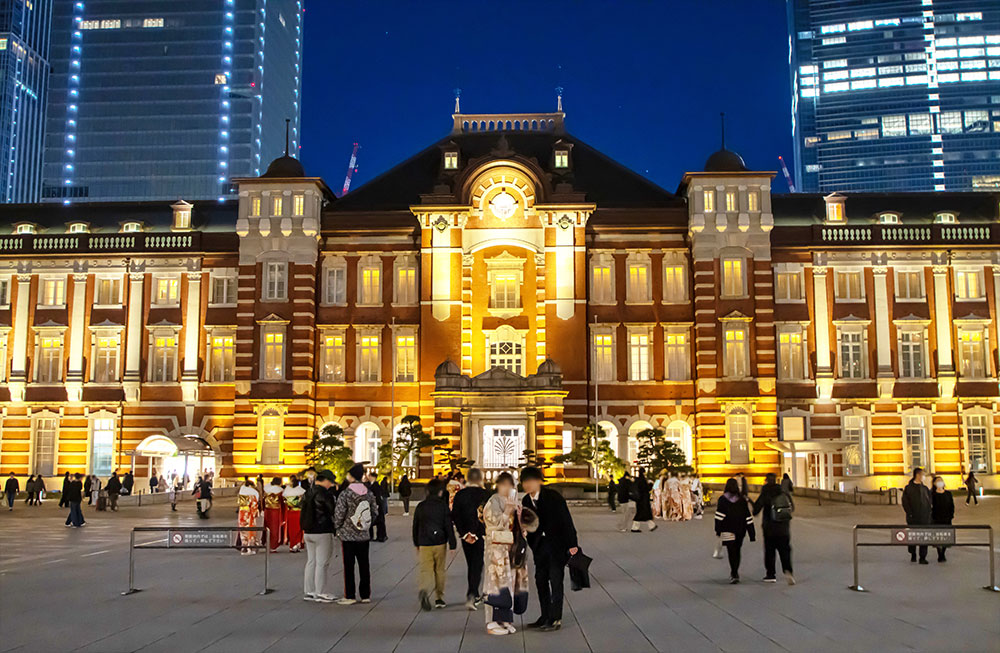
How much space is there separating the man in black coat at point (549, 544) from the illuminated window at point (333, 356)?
1517 inches

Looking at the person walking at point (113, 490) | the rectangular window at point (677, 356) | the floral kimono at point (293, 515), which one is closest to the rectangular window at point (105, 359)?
the person walking at point (113, 490)

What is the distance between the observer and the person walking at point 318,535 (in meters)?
15.3

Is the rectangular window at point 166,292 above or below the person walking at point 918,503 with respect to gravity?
above

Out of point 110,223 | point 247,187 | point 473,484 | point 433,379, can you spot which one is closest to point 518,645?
point 473,484

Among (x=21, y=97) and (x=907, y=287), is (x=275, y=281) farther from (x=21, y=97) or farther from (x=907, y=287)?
(x=21, y=97)

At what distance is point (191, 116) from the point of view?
449ft

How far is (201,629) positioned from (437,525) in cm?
348

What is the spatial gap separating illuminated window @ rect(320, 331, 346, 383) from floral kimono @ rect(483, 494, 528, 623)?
38543mm

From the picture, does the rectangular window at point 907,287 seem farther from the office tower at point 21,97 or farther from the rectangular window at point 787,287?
the office tower at point 21,97

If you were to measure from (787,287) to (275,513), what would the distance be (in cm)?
3412

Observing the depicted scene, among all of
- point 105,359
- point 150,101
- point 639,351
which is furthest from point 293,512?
point 150,101

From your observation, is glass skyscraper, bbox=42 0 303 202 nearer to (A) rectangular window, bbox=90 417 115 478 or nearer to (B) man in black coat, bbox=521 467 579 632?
(A) rectangular window, bbox=90 417 115 478

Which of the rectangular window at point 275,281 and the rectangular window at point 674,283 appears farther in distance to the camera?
the rectangular window at point 674,283

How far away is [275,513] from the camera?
23094 mm
